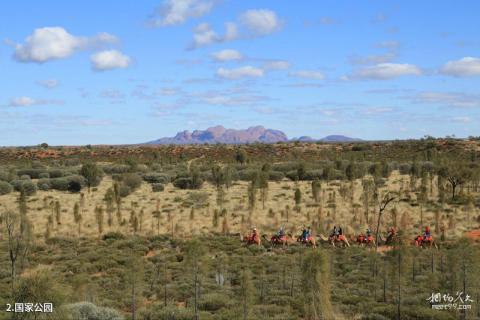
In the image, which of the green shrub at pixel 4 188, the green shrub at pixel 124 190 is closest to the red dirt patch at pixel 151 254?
the green shrub at pixel 124 190

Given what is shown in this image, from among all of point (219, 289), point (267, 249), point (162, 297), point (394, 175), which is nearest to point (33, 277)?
point (162, 297)

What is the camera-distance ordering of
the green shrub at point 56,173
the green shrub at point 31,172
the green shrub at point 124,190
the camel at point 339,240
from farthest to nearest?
the green shrub at point 31,172
the green shrub at point 56,173
the green shrub at point 124,190
the camel at point 339,240

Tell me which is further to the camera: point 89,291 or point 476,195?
point 476,195

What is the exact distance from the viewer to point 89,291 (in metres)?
16.2

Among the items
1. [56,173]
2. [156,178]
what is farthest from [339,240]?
[56,173]

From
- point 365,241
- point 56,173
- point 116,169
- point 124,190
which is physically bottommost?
point 365,241

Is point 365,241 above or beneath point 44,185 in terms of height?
beneath

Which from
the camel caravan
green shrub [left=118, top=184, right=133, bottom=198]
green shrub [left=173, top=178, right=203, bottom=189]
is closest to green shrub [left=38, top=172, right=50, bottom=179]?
green shrub [left=118, top=184, right=133, bottom=198]

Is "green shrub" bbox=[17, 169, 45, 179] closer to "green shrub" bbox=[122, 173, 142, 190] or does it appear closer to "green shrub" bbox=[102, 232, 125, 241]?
"green shrub" bbox=[122, 173, 142, 190]

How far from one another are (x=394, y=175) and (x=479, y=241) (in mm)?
33484

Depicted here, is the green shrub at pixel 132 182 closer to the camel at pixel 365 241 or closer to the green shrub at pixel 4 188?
the green shrub at pixel 4 188

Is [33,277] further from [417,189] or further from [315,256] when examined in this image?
[417,189]

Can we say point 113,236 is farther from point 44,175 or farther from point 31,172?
point 31,172

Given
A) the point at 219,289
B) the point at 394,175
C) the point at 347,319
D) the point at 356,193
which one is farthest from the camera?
the point at 394,175
